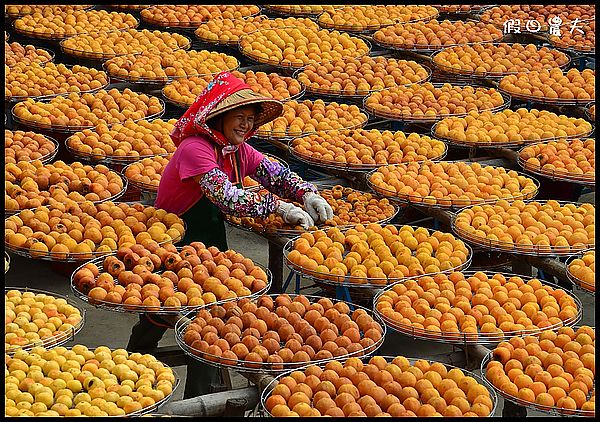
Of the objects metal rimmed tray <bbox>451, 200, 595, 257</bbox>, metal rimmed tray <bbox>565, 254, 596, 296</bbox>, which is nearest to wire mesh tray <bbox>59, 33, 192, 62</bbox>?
metal rimmed tray <bbox>451, 200, 595, 257</bbox>

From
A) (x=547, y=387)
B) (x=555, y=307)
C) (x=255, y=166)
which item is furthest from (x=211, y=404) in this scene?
(x=255, y=166)

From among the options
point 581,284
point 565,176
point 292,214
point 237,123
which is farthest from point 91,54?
point 581,284

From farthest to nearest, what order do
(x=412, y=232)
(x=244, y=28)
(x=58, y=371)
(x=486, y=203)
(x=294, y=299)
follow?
(x=244, y=28) → (x=486, y=203) → (x=412, y=232) → (x=294, y=299) → (x=58, y=371)

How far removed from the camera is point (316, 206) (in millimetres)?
6316

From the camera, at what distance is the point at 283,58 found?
10.0m

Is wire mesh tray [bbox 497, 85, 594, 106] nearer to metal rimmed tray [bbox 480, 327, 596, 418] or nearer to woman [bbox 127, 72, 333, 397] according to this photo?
woman [bbox 127, 72, 333, 397]

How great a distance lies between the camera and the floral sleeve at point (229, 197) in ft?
19.6

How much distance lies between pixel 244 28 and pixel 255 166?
4.79m

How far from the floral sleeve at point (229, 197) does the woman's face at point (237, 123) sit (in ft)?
0.80

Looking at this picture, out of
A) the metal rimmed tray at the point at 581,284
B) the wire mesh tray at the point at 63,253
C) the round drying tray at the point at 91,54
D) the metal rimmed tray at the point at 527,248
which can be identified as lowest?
the round drying tray at the point at 91,54

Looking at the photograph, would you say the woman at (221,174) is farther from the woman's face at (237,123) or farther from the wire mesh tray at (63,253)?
the wire mesh tray at (63,253)

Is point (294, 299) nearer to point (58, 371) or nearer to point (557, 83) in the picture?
point (58, 371)

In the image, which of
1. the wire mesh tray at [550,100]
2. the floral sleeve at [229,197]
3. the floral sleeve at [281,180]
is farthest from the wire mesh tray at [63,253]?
the wire mesh tray at [550,100]

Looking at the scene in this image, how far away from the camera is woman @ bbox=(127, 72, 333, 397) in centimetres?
600
